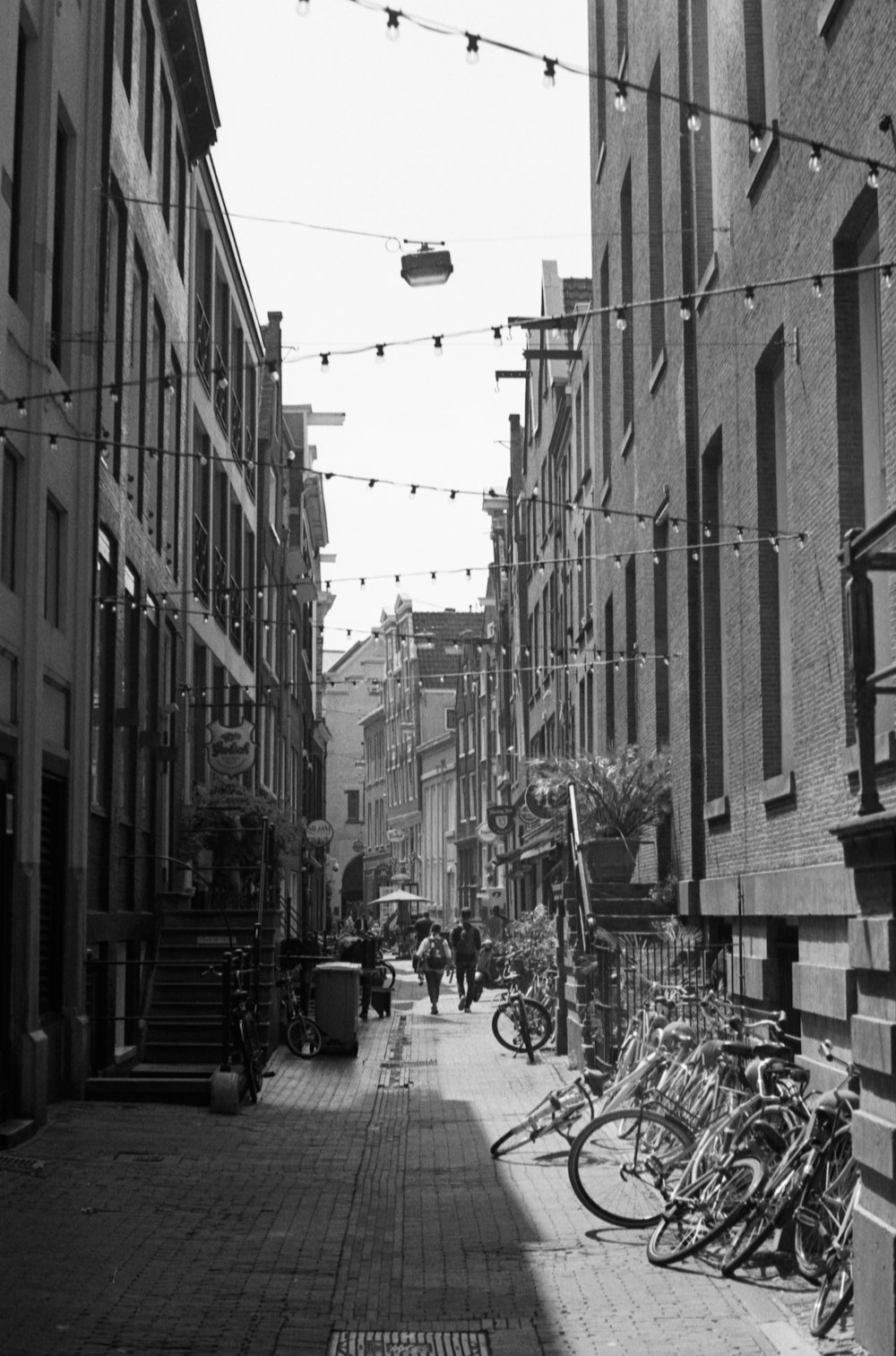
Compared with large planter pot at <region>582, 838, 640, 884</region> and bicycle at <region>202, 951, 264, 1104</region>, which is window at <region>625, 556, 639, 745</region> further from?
bicycle at <region>202, 951, 264, 1104</region>

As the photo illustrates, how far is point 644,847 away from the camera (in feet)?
69.1

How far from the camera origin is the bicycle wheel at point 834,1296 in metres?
7.55

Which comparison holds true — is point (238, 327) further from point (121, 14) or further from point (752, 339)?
point (752, 339)

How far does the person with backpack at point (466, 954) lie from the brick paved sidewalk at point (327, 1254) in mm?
15835

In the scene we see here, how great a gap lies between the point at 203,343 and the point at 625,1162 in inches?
787

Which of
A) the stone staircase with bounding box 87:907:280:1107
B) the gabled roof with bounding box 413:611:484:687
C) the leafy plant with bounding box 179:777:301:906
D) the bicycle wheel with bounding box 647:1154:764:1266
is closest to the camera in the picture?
the bicycle wheel with bounding box 647:1154:764:1266

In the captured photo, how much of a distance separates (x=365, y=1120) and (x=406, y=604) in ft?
232

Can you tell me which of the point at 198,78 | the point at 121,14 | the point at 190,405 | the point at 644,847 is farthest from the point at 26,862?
the point at 198,78

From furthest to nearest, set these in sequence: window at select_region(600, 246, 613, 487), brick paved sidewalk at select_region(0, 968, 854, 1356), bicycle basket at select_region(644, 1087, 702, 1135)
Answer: window at select_region(600, 246, 613, 487) < bicycle basket at select_region(644, 1087, 702, 1135) < brick paved sidewalk at select_region(0, 968, 854, 1356)

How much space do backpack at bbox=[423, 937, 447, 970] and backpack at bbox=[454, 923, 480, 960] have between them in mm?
452

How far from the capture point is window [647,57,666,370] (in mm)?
20734

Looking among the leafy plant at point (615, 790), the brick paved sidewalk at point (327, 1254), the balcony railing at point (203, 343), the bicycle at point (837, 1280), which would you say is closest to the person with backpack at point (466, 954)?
the balcony railing at point (203, 343)

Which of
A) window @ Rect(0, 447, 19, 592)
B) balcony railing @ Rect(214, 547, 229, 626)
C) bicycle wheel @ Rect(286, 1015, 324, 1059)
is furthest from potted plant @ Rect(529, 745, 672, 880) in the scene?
balcony railing @ Rect(214, 547, 229, 626)

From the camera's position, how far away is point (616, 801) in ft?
65.9
